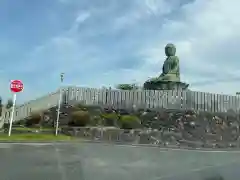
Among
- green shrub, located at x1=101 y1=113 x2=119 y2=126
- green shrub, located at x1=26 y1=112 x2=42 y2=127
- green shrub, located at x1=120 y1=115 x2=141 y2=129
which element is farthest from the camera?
green shrub, located at x1=101 y1=113 x2=119 y2=126

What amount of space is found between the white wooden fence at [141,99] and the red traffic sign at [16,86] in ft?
14.6

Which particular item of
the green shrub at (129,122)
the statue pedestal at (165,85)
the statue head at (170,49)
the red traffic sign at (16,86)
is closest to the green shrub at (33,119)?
the red traffic sign at (16,86)

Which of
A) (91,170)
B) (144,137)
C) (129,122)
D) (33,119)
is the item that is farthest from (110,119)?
(91,170)

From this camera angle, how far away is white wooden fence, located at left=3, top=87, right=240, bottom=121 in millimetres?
33125

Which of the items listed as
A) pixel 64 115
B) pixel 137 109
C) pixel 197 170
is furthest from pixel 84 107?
pixel 197 170

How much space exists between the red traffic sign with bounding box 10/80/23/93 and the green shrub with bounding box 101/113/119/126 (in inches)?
294

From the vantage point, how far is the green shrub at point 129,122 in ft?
99.6

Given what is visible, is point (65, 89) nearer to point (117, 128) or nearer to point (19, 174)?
point (117, 128)

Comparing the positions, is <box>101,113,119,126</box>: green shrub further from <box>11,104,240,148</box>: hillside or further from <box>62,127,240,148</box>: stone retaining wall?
<box>62,127,240,148</box>: stone retaining wall

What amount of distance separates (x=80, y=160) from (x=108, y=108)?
1987 centimetres

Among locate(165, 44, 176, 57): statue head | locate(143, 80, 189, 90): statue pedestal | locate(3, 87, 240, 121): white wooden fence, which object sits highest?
locate(165, 44, 176, 57): statue head

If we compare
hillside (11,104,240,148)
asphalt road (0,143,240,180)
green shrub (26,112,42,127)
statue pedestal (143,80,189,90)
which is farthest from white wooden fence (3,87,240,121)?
asphalt road (0,143,240,180)

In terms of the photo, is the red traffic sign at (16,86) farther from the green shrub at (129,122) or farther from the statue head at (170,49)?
the statue head at (170,49)

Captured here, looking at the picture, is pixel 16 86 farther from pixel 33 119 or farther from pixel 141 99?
pixel 141 99
